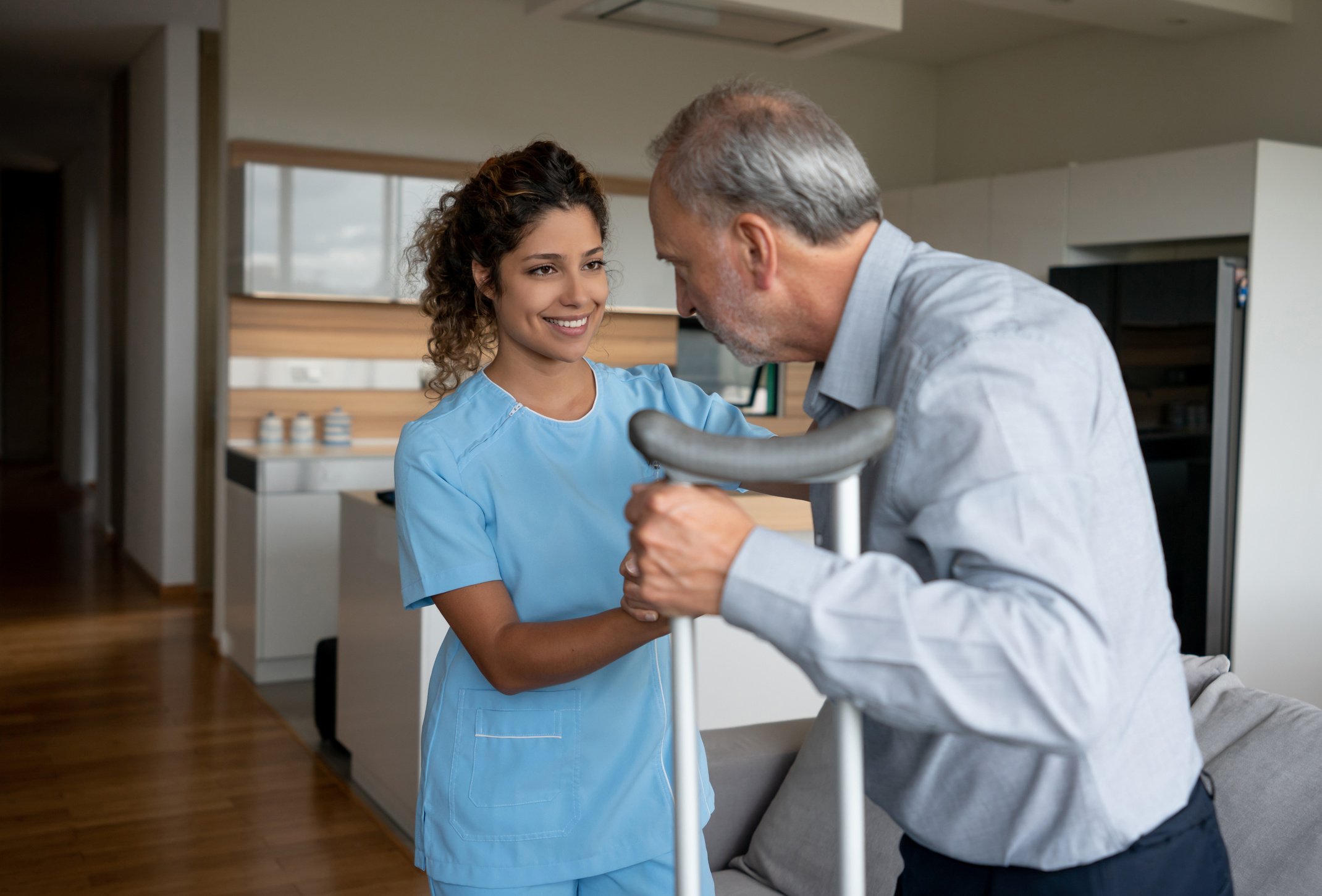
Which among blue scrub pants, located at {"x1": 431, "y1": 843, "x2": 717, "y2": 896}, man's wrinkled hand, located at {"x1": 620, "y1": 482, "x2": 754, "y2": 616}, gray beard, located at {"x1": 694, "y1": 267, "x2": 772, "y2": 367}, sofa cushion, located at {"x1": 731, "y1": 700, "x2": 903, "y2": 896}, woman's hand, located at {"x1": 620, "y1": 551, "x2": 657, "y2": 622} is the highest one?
gray beard, located at {"x1": 694, "y1": 267, "x2": 772, "y2": 367}

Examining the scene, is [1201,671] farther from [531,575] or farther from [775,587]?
[775,587]

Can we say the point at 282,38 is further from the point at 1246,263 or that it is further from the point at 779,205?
the point at 779,205

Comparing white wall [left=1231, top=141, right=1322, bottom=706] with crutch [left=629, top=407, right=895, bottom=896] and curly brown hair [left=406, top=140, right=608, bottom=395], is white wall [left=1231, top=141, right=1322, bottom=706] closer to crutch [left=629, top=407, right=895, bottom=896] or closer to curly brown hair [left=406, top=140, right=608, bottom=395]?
curly brown hair [left=406, top=140, right=608, bottom=395]

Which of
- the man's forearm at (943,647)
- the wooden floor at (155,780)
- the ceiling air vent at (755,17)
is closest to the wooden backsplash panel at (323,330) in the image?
the wooden floor at (155,780)

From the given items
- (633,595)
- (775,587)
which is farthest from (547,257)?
(775,587)

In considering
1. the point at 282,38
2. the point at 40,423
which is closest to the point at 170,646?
the point at 282,38

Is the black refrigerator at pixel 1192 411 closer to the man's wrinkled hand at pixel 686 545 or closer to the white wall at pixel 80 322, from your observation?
the man's wrinkled hand at pixel 686 545

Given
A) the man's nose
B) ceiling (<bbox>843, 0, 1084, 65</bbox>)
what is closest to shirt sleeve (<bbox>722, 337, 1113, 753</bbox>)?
the man's nose

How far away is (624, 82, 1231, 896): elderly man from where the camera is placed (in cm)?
84

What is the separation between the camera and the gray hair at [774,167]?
3.26ft

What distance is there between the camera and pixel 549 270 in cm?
145

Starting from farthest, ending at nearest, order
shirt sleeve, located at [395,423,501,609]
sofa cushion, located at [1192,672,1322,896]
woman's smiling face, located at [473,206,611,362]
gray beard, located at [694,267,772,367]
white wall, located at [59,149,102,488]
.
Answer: white wall, located at [59,149,102,488] → sofa cushion, located at [1192,672,1322,896] → woman's smiling face, located at [473,206,611,362] → shirt sleeve, located at [395,423,501,609] → gray beard, located at [694,267,772,367]

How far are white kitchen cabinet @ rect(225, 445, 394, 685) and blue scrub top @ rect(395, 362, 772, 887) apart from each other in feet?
11.2

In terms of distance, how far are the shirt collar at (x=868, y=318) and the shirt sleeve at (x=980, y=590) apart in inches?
5.7
